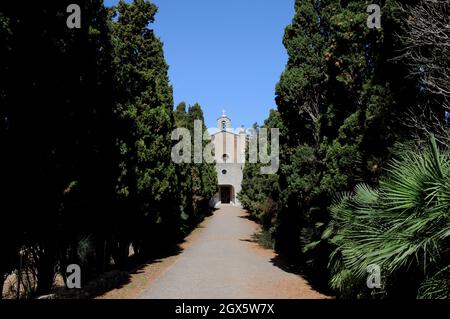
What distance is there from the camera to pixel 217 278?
11859 mm

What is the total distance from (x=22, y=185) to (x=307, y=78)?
9.49m

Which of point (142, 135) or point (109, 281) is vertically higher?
point (142, 135)

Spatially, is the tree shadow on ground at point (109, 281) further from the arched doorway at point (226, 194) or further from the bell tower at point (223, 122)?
the bell tower at point (223, 122)

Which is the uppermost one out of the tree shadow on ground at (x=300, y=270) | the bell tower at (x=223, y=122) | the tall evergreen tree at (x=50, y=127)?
the bell tower at (x=223, y=122)

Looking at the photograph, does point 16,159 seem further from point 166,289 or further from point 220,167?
point 220,167

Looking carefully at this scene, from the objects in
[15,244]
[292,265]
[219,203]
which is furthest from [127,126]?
[219,203]

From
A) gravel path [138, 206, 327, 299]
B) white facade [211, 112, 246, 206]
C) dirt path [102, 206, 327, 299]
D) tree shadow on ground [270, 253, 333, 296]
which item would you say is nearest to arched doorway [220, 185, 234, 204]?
white facade [211, 112, 246, 206]

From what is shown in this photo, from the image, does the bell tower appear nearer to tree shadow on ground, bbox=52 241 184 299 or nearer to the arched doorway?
the arched doorway

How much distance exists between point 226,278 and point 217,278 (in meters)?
0.28

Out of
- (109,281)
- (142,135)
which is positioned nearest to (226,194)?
(142,135)

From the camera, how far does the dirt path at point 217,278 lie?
32.6 ft

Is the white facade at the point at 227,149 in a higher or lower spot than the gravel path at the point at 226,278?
higher

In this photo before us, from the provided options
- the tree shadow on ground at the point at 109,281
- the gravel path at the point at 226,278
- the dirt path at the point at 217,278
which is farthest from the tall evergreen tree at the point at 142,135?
the gravel path at the point at 226,278

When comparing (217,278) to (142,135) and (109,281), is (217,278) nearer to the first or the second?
(109,281)
